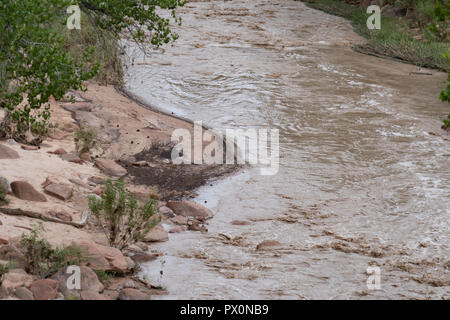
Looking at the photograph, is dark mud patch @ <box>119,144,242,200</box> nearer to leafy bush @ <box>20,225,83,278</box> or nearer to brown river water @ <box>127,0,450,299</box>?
brown river water @ <box>127,0,450,299</box>

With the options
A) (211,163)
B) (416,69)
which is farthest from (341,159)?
(416,69)

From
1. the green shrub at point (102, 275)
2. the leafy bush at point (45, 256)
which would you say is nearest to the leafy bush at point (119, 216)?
the green shrub at point (102, 275)

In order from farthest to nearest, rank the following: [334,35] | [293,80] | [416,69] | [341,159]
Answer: [334,35]
[416,69]
[293,80]
[341,159]

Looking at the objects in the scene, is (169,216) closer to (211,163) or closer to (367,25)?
(211,163)

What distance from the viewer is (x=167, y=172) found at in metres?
→ 9.74

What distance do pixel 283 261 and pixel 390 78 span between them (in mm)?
11280

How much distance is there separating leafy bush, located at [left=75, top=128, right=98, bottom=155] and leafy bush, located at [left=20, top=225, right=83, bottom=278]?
11.7 ft

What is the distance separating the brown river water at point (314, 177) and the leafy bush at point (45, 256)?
906mm

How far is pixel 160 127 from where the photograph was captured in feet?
38.2

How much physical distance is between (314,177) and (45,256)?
5106mm

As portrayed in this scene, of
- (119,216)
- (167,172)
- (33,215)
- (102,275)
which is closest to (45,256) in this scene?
(102,275)

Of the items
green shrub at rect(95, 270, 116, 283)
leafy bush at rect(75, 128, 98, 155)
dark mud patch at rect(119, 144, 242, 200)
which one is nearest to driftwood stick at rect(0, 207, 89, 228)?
green shrub at rect(95, 270, 116, 283)

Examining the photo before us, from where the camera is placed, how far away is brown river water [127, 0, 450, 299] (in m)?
6.69

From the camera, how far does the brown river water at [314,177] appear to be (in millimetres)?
6688
